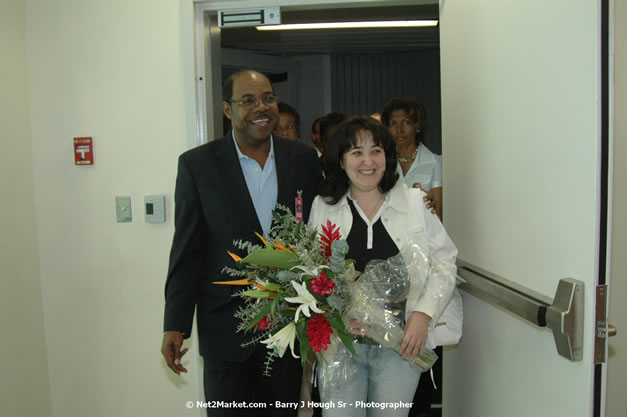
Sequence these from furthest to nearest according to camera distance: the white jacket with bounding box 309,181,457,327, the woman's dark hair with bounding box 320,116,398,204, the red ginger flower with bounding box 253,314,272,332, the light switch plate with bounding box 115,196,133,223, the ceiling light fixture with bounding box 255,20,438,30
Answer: the ceiling light fixture with bounding box 255,20,438,30, the light switch plate with bounding box 115,196,133,223, the woman's dark hair with bounding box 320,116,398,204, the white jacket with bounding box 309,181,457,327, the red ginger flower with bounding box 253,314,272,332

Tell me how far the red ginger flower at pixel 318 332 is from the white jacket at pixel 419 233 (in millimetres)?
358

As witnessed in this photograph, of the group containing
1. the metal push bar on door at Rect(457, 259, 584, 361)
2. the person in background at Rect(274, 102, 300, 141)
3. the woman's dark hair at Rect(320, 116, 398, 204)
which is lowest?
the metal push bar on door at Rect(457, 259, 584, 361)

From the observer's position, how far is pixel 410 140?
8.82ft

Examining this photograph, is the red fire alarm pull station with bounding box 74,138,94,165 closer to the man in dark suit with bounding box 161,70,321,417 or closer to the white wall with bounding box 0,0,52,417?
the white wall with bounding box 0,0,52,417

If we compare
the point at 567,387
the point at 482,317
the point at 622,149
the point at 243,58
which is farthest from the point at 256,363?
the point at 243,58

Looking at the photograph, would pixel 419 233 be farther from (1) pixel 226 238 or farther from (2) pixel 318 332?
(1) pixel 226 238

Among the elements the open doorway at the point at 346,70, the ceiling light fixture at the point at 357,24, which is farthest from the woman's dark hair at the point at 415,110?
the open doorway at the point at 346,70

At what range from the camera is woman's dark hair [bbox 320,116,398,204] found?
1649 mm

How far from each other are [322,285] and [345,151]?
571 millimetres

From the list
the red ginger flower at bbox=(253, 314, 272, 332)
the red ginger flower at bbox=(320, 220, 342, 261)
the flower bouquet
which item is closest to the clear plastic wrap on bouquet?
the flower bouquet

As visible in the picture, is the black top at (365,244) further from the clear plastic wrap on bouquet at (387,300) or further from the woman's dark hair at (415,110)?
the woman's dark hair at (415,110)

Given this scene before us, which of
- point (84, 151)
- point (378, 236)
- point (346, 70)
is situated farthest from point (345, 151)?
point (346, 70)

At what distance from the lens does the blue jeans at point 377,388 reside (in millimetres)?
1562

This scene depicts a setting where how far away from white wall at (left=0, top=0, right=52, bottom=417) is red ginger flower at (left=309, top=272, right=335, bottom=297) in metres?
1.72
